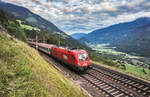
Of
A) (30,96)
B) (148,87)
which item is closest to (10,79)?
(30,96)

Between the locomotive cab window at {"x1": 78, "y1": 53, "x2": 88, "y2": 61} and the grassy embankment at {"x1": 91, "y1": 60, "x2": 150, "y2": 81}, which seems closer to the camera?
the grassy embankment at {"x1": 91, "y1": 60, "x2": 150, "y2": 81}

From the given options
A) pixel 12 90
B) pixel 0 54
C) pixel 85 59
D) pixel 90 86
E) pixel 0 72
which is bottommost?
pixel 90 86

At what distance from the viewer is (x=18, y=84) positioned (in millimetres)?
2723

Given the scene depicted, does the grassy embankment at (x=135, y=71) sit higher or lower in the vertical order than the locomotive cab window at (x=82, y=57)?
lower

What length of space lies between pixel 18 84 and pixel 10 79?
0.28 m

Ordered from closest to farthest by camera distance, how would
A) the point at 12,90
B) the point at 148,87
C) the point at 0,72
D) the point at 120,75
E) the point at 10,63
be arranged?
the point at 12,90
the point at 0,72
the point at 10,63
the point at 148,87
the point at 120,75

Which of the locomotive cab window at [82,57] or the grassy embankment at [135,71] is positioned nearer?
the grassy embankment at [135,71]

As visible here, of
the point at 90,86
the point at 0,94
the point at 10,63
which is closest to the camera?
the point at 0,94

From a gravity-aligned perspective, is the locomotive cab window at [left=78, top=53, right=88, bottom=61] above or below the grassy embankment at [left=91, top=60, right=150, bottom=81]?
above

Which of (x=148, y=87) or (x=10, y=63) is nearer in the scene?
(x=10, y=63)

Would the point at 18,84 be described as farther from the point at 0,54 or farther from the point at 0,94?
the point at 0,54

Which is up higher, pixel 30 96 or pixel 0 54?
pixel 0 54

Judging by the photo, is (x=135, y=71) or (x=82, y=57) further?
(x=135, y=71)

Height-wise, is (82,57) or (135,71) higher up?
(82,57)
